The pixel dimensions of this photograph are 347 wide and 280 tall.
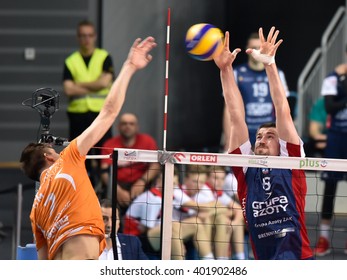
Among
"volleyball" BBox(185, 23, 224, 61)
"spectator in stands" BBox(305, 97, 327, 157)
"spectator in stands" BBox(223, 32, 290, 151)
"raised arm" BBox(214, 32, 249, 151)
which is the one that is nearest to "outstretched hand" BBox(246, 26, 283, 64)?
"raised arm" BBox(214, 32, 249, 151)

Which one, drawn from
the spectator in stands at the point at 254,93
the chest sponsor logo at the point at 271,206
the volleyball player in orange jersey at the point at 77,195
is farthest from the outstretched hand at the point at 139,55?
the spectator in stands at the point at 254,93

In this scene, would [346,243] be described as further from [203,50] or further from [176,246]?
[203,50]

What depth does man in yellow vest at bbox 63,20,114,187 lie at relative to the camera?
14.2 metres

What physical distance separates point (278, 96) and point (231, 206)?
15.2 feet

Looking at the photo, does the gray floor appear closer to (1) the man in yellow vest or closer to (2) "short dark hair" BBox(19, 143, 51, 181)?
(1) the man in yellow vest

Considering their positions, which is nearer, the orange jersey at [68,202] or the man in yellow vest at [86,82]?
the orange jersey at [68,202]

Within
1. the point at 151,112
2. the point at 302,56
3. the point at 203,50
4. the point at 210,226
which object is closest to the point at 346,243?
the point at 210,226

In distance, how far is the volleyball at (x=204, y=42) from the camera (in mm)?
9047

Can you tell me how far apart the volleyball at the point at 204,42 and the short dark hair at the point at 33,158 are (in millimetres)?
1561

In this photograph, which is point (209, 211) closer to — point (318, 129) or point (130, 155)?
point (318, 129)

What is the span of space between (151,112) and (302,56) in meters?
4.84

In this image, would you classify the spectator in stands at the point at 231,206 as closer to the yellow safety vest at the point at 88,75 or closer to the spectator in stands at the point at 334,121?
the spectator in stands at the point at 334,121

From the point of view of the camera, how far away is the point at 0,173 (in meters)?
15.9

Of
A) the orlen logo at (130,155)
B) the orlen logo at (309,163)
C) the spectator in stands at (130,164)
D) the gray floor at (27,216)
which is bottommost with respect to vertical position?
the gray floor at (27,216)
